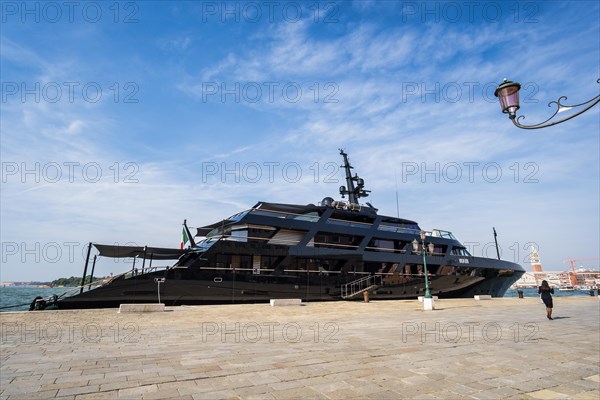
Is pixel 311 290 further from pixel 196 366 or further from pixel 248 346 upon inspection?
pixel 196 366

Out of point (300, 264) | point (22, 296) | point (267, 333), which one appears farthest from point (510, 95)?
point (22, 296)

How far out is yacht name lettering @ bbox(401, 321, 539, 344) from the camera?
6.93 metres

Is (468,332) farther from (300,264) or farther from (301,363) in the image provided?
(300,264)

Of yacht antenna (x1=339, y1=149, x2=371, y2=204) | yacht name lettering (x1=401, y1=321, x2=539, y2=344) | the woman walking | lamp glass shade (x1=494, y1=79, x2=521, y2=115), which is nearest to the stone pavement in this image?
yacht name lettering (x1=401, y1=321, x2=539, y2=344)

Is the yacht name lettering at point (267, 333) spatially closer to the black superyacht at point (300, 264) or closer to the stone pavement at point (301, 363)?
the stone pavement at point (301, 363)

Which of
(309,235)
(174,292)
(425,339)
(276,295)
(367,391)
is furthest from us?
(309,235)

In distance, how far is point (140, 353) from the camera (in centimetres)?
550

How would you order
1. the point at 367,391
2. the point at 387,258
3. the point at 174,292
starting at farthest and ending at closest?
the point at 387,258
the point at 174,292
the point at 367,391

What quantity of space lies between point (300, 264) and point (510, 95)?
1565 centimetres

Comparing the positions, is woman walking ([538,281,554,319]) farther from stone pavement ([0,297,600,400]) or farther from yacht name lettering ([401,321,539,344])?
stone pavement ([0,297,600,400])

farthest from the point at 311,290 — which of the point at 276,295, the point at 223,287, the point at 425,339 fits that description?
the point at 425,339

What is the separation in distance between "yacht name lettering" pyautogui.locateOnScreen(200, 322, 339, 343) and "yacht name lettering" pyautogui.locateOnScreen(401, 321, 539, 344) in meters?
1.84

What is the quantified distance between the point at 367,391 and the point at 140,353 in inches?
158

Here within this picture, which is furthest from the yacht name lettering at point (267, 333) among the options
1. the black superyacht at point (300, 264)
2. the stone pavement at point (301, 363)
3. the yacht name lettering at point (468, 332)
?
the black superyacht at point (300, 264)
